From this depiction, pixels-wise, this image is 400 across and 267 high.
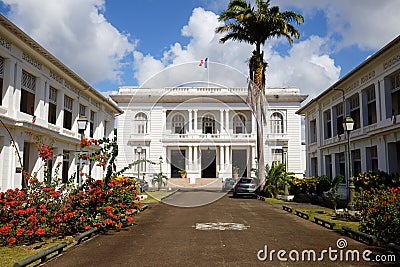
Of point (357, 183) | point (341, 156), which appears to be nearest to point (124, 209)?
point (357, 183)

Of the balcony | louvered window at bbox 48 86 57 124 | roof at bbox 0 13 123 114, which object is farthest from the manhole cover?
the balcony

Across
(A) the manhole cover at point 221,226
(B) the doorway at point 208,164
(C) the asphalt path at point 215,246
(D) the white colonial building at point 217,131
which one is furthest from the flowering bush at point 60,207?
(B) the doorway at point 208,164

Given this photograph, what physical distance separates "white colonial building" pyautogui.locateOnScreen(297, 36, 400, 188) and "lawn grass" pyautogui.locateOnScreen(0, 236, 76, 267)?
1487 centimetres

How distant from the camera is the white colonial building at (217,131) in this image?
153ft

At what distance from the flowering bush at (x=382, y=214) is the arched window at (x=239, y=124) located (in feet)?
136

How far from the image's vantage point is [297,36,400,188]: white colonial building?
18453mm

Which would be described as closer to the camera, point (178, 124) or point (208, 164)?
point (208, 164)

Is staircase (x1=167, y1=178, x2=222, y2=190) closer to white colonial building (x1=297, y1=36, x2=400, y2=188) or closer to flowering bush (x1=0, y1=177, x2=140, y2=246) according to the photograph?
white colonial building (x1=297, y1=36, x2=400, y2=188)

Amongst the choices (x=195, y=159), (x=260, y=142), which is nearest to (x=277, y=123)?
(x=195, y=159)

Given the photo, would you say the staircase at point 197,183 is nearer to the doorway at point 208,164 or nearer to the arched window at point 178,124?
the doorway at point 208,164

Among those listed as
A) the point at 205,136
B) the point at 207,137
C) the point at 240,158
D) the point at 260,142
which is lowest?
the point at 240,158

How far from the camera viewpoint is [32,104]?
758 inches

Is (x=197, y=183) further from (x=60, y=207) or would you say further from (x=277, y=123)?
(x=60, y=207)

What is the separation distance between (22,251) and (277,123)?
44188 millimetres
